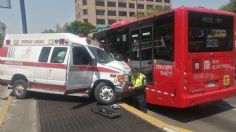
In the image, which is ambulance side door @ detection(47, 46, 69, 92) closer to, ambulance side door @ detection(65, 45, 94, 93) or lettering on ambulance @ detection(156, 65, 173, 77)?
ambulance side door @ detection(65, 45, 94, 93)

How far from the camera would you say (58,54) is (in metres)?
11.2

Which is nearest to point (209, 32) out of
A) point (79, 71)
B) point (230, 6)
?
point (79, 71)

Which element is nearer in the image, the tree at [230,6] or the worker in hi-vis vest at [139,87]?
the worker in hi-vis vest at [139,87]

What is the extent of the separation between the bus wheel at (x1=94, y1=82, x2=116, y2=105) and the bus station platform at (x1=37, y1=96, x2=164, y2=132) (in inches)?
15.6

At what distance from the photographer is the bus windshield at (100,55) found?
1100 cm

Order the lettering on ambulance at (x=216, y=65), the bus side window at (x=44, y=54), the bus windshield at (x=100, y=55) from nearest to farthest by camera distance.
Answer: the lettering on ambulance at (x=216, y=65), the bus windshield at (x=100, y=55), the bus side window at (x=44, y=54)

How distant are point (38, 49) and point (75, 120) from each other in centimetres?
441

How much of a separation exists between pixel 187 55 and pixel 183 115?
2036 millimetres

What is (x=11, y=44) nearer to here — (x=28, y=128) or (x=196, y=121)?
(x=28, y=128)

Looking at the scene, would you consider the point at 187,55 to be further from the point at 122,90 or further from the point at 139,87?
the point at 122,90

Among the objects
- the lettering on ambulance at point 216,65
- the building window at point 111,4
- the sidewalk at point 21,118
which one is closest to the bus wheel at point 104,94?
the sidewalk at point 21,118

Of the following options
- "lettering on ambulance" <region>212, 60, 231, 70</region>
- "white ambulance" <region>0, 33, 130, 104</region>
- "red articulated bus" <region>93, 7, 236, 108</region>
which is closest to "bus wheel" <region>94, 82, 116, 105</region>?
"white ambulance" <region>0, 33, 130, 104</region>

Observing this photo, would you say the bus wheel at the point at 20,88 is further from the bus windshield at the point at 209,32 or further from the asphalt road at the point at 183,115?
the bus windshield at the point at 209,32

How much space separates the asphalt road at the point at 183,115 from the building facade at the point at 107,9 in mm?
78705
